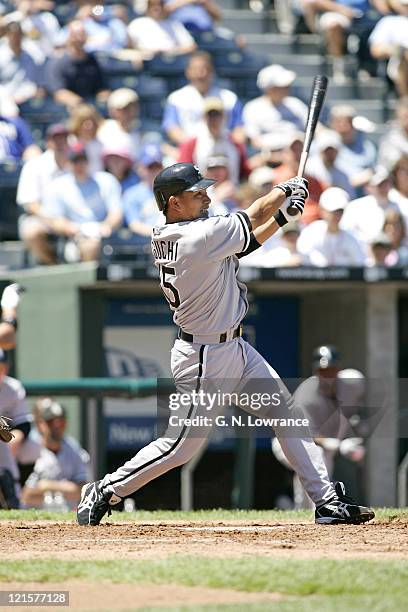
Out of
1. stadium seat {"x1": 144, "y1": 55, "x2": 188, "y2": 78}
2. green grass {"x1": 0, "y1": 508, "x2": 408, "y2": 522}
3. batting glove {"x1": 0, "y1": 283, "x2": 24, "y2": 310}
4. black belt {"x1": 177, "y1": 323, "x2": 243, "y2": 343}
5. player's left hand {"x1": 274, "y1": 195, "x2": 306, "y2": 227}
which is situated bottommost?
green grass {"x1": 0, "y1": 508, "x2": 408, "y2": 522}

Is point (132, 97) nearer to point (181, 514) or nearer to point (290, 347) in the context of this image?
point (290, 347)

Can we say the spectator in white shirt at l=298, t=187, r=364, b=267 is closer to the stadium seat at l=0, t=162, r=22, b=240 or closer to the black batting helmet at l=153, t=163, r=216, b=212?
the stadium seat at l=0, t=162, r=22, b=240

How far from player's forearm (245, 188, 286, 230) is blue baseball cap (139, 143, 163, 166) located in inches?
231

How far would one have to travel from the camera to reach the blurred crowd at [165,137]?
38.9 feet

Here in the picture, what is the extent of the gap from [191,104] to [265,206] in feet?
23.0

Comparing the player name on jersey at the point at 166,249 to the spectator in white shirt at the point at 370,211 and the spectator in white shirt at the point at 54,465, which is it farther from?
the spectator in white shirt at the point at 370,211

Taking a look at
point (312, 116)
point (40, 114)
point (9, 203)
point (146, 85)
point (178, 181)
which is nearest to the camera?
point (178, 181)

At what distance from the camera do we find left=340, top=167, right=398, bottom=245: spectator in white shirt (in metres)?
12.5

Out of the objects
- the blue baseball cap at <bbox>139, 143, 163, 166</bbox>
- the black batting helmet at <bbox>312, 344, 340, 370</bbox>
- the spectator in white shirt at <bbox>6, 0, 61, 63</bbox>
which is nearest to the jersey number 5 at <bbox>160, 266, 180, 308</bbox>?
the black batting helmet at <bbox>312, 344, 340, 370</bbox>

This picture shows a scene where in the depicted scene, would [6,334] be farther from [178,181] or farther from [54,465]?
[178,181]

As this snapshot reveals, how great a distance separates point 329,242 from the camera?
12.0 metres

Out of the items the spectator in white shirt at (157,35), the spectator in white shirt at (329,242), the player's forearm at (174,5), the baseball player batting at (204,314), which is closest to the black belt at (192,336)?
the baseball player batting at (204,314)

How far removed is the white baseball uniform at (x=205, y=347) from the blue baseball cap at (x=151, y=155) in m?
5.87

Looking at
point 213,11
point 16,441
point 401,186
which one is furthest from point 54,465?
point 213,11
